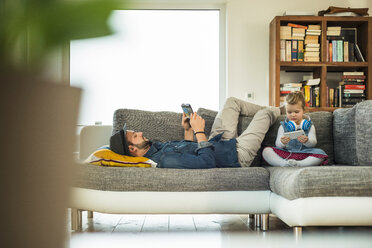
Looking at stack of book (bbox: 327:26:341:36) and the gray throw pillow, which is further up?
stack of book (bbox: 327:26:341:36)

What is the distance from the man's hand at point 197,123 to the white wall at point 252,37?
2.26m

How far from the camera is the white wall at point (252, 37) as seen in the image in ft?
16.8

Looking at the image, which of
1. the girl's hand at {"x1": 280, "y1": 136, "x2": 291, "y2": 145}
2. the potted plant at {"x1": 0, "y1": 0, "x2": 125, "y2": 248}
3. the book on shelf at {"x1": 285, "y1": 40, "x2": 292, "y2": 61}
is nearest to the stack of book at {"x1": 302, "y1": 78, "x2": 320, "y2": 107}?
the book on shelf at {"x1": 285, "y1": 40, "x2": 292, "y2": 61}

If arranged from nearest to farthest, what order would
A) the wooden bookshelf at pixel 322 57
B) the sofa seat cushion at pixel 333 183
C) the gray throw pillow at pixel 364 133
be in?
1. the sofa seat cushion at pixel 333 183
2. the gray throw pillow at pixel 364 133
3. the wooden bookshelf at pixel 322 57

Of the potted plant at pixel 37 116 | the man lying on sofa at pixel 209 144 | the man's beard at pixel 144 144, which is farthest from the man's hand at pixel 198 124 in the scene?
the potted plant at pixel 37 116

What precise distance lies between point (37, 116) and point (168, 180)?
2.19 meters

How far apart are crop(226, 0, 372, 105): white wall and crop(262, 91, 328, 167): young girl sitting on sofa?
2.07 metres

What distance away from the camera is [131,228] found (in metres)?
2.71

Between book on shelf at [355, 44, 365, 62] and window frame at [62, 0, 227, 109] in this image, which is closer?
book on shelf at [355, 44, 365, 62]

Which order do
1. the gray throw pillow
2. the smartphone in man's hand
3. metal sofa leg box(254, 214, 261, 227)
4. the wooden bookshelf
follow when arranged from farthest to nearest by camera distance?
the wooden bookshelf < the smartphone in man's hand < metal sofa leg box(254, 214, 261, 227) < the gray throw pillow

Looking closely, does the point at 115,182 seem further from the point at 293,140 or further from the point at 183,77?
the point at 183,77

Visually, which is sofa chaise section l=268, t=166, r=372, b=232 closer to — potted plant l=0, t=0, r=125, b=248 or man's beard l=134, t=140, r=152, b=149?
man's beard l=134, t=140, r=152, b=149

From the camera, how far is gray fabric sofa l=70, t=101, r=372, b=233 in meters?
2.05

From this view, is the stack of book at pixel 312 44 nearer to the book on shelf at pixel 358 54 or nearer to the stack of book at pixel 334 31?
the stack of book at pixel 334 31
